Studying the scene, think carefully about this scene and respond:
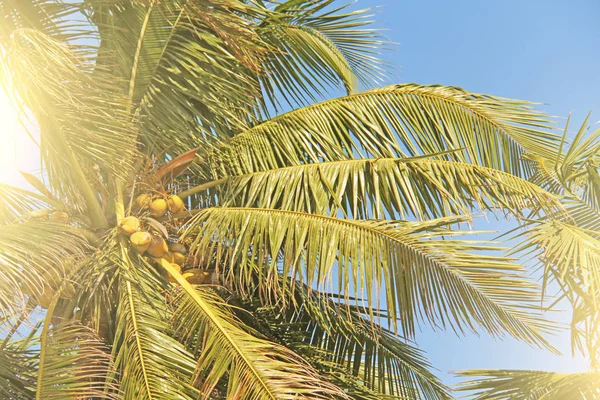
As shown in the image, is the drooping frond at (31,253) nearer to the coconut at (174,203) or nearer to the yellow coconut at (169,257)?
the yellow coconut at (169,257)

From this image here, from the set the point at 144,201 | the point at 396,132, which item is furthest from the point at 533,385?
the point at 144,201

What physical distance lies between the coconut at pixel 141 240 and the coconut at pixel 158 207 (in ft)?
1.27

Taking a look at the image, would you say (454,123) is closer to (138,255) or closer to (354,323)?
(354,323)

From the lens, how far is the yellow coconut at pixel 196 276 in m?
4.94

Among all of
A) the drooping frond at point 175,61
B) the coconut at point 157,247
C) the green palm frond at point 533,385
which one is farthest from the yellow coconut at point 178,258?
the green palm frond at point 533,385

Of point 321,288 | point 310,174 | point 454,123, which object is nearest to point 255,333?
point 321,288

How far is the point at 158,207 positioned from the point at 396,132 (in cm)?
201

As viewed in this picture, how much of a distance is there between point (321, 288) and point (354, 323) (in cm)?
146

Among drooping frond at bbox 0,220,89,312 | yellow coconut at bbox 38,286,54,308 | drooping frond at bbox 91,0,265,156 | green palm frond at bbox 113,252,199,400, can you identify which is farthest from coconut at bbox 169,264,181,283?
drooping frond at bbox 91,0,265,156

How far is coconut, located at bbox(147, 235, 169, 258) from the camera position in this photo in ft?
15.8

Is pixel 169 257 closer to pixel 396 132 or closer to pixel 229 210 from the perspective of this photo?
pixel 229 210

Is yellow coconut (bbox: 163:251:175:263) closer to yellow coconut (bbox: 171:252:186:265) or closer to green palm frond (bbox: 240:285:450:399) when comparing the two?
yellow coconut (bbox: 171:252:186:265)

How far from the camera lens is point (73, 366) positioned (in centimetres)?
409

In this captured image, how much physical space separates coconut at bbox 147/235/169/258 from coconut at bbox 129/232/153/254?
64mm
